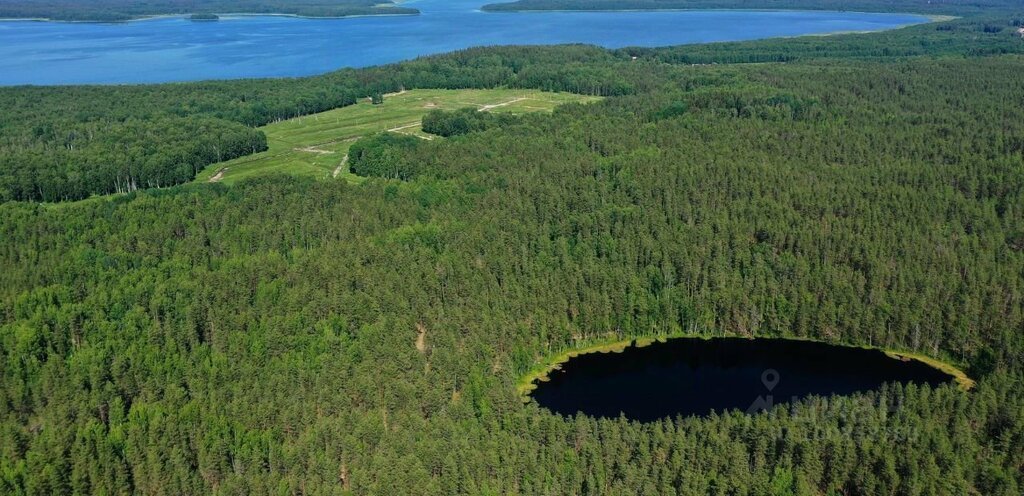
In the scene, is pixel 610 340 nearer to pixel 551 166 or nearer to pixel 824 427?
pixel 824 427

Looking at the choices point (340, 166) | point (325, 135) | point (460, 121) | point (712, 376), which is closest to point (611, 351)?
point (712, 376)

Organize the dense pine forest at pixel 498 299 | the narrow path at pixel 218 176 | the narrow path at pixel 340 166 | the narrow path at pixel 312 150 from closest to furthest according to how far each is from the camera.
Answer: the dense pine forest at pixel 498 299 < the narrow path at pixel 218 176 < the narrow path at pixel 340 166 < the narrow path at pixel 312 150

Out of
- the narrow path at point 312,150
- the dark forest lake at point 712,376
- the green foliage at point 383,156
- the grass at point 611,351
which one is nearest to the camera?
the dark forest lake at point 712,376

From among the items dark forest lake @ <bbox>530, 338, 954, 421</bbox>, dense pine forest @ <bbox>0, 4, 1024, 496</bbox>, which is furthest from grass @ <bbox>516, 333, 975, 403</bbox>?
dense pine forest @ <bbox>0, 4, 1024, 496</bbox>

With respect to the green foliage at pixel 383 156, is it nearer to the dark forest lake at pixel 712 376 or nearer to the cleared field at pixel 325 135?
the cleared field at pixel 325 135

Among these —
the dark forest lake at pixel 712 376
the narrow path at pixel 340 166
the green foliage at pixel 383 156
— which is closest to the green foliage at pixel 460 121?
the green foliage at pixel 383 156

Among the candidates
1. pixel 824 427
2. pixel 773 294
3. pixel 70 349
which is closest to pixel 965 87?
pixel 773 294
